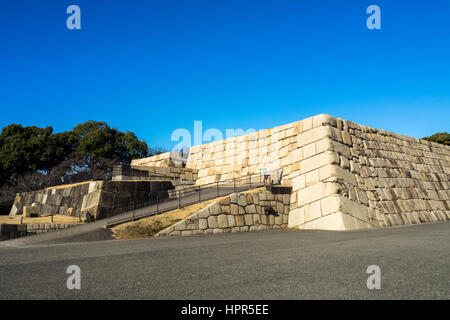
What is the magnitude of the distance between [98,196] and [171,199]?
391cm

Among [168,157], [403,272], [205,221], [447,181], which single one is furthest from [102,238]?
[447,181]

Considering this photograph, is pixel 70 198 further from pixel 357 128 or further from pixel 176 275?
pixel 357 128

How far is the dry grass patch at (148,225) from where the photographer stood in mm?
11758

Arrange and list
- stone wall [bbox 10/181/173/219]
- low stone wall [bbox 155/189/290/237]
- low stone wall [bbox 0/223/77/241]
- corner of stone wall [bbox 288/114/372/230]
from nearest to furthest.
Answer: low stone wall [bbox 0/223/77/241] → low stone wall [bbox 155/189/290/237] → corner of stone wall [bbox 288/114/372/230] → stone wall [bbox 10/181/173/219]

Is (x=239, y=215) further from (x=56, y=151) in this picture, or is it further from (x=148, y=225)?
(x=56, y=151)

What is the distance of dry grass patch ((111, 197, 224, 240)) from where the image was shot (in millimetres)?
11758

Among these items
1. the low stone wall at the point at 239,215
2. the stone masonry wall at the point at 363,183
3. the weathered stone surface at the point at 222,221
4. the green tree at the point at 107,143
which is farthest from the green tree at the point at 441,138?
the weathered stone surface at the point at 222,221

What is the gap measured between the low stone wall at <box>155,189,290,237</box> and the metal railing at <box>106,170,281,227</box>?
4.03 feet

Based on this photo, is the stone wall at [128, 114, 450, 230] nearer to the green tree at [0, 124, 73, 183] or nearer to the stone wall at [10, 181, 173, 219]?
the stone wall at [10, 181, 173, 219]

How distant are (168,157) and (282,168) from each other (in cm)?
972

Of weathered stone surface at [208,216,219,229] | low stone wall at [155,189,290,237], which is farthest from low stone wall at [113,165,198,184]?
weathered stone surface at [208,216,219,229]

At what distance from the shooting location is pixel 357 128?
1762 centimetres

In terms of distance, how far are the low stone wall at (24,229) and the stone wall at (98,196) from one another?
1.73 metres

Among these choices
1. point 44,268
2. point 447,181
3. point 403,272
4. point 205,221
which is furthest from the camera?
Result: point 447,181
